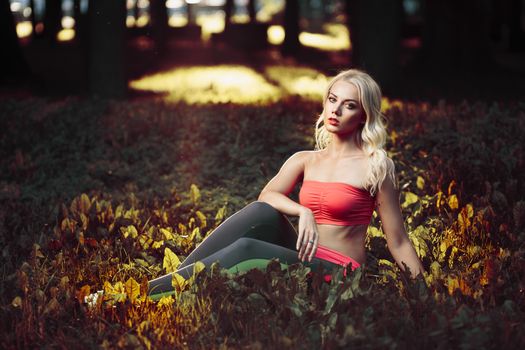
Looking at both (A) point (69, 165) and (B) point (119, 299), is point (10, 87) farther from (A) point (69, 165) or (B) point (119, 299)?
(B) point (119, 299)

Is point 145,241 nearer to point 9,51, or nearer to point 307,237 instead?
point 307,237

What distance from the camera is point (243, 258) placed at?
4.60 meters

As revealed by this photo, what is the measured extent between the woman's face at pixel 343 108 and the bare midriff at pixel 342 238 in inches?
24.8

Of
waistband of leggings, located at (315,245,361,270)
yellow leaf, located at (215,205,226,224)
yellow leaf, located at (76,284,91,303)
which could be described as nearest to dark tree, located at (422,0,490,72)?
yellow leaf, located at (215,205,226,224)

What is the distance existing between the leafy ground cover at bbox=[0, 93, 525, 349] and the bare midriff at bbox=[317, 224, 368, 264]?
23cm

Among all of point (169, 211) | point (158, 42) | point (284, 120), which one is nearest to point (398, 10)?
point (284, 120)

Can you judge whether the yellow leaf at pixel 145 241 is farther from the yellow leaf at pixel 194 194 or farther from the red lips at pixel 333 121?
the red lips at pixel 333 121

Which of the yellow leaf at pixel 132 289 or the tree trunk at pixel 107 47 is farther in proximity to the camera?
the tree trunk at pixel 107 47

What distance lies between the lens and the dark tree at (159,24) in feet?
92.7

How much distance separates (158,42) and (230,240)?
24432mm

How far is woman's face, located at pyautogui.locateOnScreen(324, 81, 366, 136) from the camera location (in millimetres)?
4828

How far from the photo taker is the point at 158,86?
19.5 meters

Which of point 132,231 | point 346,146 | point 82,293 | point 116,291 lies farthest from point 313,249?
point 132,231

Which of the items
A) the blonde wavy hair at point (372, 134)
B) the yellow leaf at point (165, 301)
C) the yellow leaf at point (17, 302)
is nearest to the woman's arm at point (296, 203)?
the blonde wavy hair at point (372, 134)
